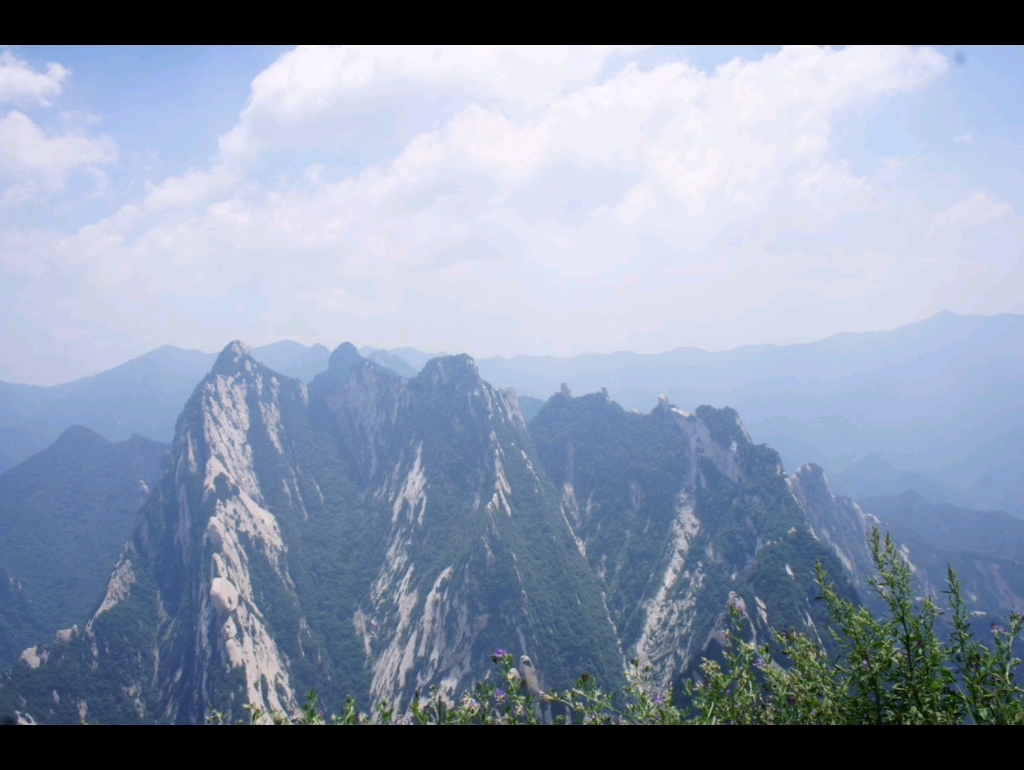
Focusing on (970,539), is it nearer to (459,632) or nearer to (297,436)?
(459,632)

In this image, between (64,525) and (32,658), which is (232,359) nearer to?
(64,525)

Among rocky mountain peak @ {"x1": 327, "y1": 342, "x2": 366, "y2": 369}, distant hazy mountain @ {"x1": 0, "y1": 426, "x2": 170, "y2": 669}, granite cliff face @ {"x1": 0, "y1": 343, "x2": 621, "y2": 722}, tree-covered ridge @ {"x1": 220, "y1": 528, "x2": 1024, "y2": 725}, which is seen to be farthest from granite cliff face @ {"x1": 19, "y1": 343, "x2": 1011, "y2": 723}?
tree-covered ridge @ {"x1": 220, "y1": 528, "x2": 1024, "y2": 725}

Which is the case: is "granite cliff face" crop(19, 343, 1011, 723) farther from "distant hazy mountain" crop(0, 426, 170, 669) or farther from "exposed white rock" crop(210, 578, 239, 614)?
"distant hazy mountain" crop(0, 426, 170, 669)

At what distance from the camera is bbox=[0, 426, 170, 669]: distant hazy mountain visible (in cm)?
9700

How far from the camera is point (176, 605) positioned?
274ft

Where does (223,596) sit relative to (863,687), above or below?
below

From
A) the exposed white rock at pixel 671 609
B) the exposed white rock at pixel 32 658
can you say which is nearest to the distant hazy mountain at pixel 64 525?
the exposed white rock at pixel 32 658

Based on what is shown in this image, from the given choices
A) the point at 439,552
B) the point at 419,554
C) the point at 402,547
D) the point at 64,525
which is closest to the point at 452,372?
the point at 402,547

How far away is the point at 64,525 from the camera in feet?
396

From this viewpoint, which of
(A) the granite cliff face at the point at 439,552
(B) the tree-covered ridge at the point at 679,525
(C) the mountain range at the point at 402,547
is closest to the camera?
(B) the tree-covered ridge at the point at 679,525

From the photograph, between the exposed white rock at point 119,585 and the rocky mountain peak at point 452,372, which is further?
the rocky mountain peak at point 452,372

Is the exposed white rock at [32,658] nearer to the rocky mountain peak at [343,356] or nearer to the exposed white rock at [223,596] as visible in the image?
the exposed white rock at [223,596]

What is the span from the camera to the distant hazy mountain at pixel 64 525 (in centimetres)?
9700
